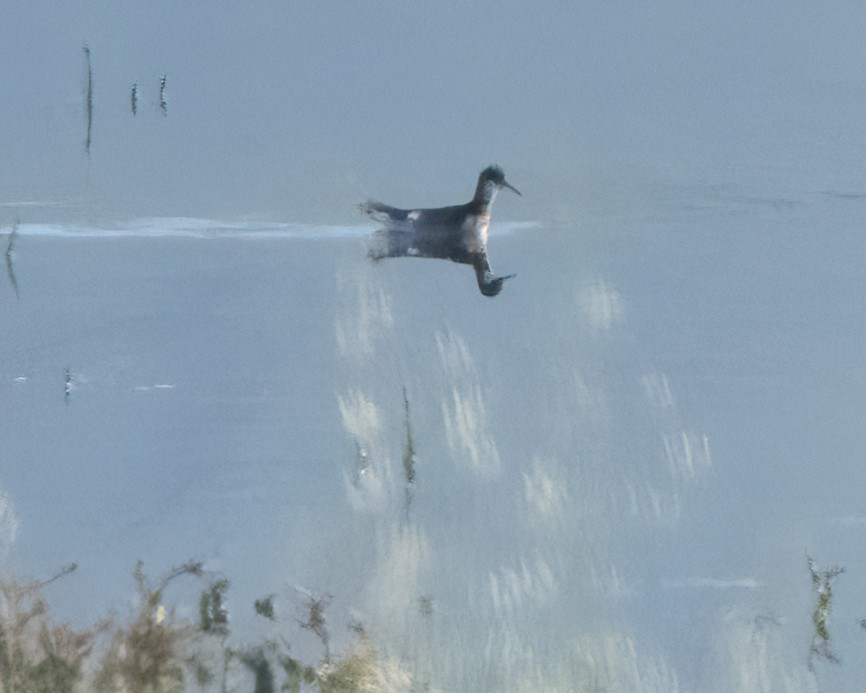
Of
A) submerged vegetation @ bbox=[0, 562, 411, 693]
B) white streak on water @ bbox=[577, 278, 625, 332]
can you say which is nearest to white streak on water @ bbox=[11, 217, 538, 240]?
white streak on water @ bbox=[577, 278, 625, 332]

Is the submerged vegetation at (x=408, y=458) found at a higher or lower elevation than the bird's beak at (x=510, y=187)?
lower

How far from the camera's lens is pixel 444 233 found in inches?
48.8

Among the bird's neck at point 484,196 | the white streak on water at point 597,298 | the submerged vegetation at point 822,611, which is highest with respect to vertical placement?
the bird's neck at point 484,196

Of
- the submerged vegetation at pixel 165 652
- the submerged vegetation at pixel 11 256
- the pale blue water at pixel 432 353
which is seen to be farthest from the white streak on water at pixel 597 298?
the submerged vegetation at pixel 11 256

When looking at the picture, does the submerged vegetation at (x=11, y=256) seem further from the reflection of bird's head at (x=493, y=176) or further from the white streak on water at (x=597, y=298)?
the white streak on water at (x=597, y=298)

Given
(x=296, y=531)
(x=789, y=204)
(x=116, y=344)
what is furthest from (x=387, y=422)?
(x=789, y=204)

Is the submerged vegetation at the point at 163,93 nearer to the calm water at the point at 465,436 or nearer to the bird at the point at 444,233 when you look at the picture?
the calm water at the point at 465,436

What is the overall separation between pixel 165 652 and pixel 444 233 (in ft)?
2.34

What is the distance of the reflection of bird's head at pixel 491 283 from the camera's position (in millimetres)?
1244

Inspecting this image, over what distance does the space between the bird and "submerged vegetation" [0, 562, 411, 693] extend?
1.66 feet

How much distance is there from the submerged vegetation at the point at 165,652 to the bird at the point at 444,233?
1.66 ft

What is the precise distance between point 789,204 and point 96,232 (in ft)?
3.20

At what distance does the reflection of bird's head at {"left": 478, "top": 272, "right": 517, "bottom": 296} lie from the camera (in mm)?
1244

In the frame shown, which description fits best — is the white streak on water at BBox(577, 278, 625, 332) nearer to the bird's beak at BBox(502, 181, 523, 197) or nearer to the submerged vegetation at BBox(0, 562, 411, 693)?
the bird's beak at BBox(502, 181, 523, 197)
